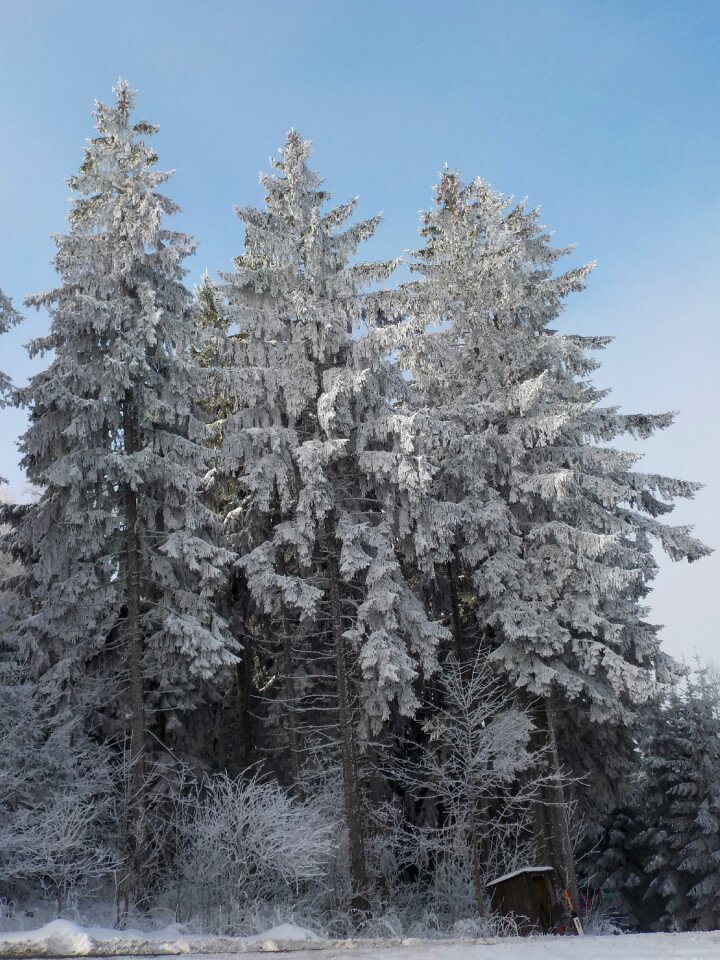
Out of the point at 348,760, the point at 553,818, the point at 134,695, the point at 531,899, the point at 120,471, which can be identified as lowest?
the point at 531,899

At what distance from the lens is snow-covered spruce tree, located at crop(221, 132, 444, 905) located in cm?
1759

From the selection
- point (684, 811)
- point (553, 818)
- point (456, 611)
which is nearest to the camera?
point (553, 818)

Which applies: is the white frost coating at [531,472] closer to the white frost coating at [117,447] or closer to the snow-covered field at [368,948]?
the white frost coating at [117,447]

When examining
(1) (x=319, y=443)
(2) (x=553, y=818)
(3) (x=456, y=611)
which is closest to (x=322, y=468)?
(1) (x=319, y=443)

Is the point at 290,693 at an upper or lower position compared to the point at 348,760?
upper

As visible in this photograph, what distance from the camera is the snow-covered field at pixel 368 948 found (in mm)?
7480

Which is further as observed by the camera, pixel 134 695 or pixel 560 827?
pixel 560 827

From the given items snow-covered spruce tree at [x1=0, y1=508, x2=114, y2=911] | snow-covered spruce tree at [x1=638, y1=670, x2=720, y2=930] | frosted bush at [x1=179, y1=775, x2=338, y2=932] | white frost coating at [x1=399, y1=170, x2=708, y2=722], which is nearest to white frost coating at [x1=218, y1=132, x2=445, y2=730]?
white frost coating at [x1=399, y1=170, x2=708, y2=722]

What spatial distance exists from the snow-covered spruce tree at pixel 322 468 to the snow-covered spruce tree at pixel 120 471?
1.63 metres

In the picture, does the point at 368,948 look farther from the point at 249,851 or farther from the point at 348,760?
the point at 348,760

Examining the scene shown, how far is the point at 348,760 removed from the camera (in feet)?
55.6

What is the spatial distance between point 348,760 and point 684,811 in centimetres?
1834

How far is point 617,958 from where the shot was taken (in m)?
7.40

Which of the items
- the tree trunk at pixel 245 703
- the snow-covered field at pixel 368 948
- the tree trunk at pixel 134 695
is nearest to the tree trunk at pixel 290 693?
the tree trunk at pixel 245 703
